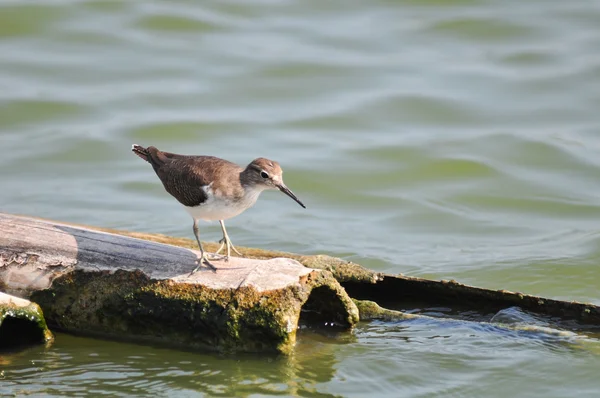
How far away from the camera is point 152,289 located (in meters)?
6.71

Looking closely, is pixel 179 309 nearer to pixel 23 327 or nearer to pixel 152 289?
pixel 152 289

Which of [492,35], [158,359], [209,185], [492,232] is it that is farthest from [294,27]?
[158,359]

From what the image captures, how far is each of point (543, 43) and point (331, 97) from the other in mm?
4397

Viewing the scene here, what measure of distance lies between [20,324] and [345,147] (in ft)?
25.8

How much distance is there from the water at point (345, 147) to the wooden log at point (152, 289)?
169 millimetres

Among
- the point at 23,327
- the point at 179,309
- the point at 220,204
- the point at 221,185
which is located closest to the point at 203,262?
the point at 179,309

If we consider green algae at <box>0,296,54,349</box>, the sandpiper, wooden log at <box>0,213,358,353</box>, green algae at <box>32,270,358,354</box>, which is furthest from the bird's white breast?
green algae at <box>0,296,54,349</box>

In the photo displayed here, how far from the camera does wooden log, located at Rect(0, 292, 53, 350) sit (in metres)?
6.62

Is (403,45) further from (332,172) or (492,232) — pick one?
(492,232)

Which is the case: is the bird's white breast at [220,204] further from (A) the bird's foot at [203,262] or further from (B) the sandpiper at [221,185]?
(A) the bird's foot at [203,262]

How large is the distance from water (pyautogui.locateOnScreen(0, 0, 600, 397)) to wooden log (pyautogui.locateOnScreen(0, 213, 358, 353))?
0.17 metres

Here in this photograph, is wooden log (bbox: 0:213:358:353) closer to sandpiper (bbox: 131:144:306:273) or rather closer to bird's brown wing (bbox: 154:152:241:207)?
sandpiper (bbox: 131:144:306:273)

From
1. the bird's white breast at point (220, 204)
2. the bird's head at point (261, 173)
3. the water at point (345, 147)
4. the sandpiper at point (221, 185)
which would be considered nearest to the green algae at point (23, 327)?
the water at point (345, 147)

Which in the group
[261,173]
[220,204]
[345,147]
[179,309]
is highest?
[345,147]
